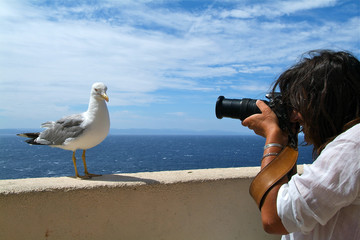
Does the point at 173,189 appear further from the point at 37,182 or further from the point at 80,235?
the point at 37,182

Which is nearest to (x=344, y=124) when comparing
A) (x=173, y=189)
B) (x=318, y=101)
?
(x=318, y=101)

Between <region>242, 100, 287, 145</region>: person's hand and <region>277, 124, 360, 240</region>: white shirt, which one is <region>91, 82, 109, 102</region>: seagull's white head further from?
<region>277, 124, 360, 240</region>: white shirt

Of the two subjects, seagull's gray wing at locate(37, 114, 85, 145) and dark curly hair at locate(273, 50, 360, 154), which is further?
seagull's gray wing at locate(37, 114, 85, 145)

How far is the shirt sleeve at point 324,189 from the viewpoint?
90 centimetres

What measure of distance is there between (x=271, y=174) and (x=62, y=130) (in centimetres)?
286

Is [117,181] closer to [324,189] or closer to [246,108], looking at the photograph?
[246,108]

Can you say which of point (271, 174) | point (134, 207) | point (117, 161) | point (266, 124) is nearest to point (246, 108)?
point (266, 124)

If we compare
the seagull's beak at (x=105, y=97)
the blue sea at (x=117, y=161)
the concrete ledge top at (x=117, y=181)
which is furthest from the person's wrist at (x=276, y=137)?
the blue sea at (x=117, y=161)

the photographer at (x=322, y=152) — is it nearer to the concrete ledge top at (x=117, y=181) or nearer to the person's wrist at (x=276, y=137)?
the person's wrist at (x=276, y=137)

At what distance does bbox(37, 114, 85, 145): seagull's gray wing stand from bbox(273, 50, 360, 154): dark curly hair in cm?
259

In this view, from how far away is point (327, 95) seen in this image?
104cm

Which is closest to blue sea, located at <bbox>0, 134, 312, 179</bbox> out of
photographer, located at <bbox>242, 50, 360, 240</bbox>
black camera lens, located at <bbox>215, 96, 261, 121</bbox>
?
black camera lens, located at <bbox>215, 96, 261, 121</bbox>

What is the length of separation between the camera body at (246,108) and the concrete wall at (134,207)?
0.92 m

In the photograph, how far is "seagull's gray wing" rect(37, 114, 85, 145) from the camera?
330 centimetres
